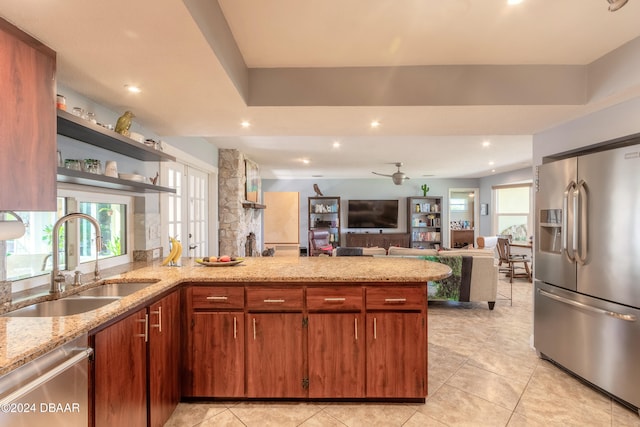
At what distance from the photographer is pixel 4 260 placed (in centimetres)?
156

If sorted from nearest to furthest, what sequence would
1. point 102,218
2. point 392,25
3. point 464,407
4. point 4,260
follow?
point 4,260, point 392,25, point 464,407, point 102,218

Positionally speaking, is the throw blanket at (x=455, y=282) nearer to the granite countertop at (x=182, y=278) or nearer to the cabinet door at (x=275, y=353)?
the granite countertop at (x=182, y=278)

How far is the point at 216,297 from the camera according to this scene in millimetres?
2078

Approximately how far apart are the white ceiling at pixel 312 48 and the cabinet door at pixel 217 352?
156 cm

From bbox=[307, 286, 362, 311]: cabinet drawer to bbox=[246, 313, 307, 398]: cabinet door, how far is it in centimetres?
14

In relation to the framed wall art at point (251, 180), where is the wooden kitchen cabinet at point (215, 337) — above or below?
below

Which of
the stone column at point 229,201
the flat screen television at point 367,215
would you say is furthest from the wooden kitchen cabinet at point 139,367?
the flat screen television at point 367,215

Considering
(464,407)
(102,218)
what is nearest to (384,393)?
(464,407)

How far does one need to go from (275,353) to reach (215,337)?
0.42 m

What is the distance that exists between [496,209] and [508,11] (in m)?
7.27

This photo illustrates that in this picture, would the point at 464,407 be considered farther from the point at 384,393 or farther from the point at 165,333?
the point at 165,333

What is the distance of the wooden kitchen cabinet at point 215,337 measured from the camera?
2072 millimetres

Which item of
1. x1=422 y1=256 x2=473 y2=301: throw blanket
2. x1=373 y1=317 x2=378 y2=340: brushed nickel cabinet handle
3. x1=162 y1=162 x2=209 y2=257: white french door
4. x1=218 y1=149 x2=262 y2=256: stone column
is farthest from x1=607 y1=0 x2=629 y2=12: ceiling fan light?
x1=218 y1=149 x2=262 y2=256: stone column

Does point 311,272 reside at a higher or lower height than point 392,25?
lower
